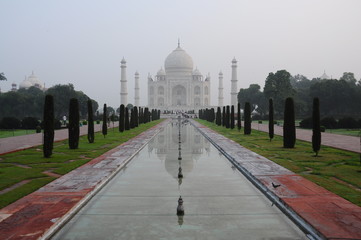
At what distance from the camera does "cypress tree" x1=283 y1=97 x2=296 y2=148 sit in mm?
12312

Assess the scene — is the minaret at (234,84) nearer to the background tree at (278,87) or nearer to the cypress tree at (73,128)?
the background tree at (278,87)

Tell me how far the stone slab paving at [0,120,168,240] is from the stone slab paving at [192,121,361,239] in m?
2.91

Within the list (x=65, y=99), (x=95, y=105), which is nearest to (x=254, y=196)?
(x=65, y=99)

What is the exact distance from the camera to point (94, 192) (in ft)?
19.1

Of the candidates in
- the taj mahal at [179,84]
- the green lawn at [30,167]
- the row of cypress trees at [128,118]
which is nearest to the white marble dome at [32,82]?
the taj mahal at [179,84]

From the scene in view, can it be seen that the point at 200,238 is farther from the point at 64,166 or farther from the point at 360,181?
the point at 64,166

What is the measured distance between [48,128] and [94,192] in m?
5.14

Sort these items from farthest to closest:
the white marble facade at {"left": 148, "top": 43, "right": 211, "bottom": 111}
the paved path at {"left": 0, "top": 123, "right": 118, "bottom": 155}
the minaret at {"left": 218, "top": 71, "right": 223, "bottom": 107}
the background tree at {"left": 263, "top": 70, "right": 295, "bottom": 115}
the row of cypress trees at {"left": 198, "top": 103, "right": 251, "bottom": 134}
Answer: the white marble facade at {"left": 148, "top": 43, "right": 211, "bottom": 111} < the minaret at {"left": 218, "top": 71, "right": 223, "bottom": 107} < the background tree at {"left": 263, "top": 70, "right": 295, "bottom": 115} < the row of cypress trees at {"left": 198, "top": 103, "right": 251, "bottom": 134} < the paved path at {"left": 0, "top": 123, "right": 118, "bottom": 155}

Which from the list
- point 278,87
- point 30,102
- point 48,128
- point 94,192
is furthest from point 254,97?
point 94,192

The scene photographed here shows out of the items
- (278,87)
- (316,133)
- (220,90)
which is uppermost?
(220,90)

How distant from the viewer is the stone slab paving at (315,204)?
13.1 ft

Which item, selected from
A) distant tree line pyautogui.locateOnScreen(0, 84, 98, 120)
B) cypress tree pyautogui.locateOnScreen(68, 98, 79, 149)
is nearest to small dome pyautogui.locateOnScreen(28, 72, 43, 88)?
distant tree line pyautogui.locateOnScreen(0, 84, 98, 120)

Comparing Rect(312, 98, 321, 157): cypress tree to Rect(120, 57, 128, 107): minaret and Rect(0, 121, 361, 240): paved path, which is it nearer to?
Rect(0, 121, 361, 240): paved path

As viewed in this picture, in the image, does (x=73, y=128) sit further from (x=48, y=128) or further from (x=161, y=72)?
(x=161, y=72)
